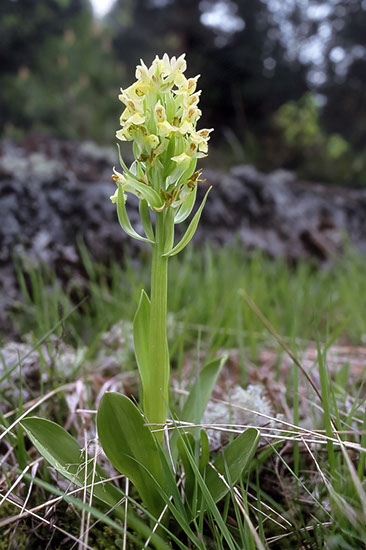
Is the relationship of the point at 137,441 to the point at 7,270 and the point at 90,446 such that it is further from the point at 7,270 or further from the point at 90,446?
the point at 7,270

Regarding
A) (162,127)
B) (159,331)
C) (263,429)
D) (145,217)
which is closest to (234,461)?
(263,429)

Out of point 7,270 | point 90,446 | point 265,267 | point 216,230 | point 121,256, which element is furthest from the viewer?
point 216,230

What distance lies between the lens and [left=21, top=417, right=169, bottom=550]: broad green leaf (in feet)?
2.55

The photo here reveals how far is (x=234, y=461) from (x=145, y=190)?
0.58 metres

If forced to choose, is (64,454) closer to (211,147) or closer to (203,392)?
(203,392)

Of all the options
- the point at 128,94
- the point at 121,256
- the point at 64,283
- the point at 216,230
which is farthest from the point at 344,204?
the point at 128,94

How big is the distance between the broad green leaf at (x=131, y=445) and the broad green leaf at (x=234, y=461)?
0.11 m

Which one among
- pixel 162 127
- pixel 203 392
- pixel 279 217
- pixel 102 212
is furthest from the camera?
pixel 279 217

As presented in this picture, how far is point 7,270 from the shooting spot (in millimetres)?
2039

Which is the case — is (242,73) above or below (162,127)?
above

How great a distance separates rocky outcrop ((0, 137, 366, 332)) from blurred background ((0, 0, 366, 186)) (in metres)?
1.56

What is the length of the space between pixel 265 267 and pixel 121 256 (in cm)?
109

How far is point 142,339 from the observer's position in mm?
874

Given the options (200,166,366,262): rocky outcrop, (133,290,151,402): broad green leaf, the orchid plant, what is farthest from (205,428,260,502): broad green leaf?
(200,166,366,262): rocky outcrop
